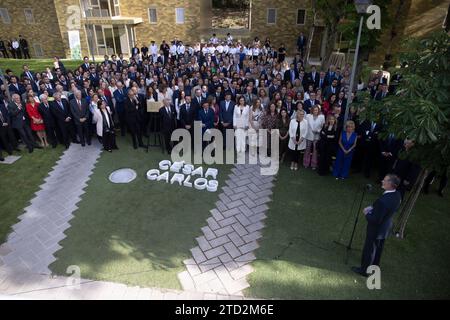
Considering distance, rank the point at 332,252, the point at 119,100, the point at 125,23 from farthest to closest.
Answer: the point at 125,23 → the point at 119,100 → the point at 332,252

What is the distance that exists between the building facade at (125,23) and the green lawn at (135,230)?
58.2 ft

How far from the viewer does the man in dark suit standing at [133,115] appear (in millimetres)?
10672

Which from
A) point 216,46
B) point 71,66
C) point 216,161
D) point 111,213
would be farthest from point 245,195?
point 71,66

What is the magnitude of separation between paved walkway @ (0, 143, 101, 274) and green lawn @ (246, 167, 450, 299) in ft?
14.2

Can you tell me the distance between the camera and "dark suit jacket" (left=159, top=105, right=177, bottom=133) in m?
10.3

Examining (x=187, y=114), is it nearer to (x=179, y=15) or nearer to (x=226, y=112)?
(x=226, y=112)

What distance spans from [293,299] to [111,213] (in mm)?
4646

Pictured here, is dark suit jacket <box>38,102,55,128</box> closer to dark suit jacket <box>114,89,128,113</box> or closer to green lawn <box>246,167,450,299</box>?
dark suit jacket <box>114,89,128,113</box>

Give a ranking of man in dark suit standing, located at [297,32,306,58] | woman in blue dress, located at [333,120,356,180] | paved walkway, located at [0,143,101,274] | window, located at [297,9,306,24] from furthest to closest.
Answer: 1. window, located at [297,9,306,24]
2. man in dark suit standing, located at [297,32,306,58]
3. woman in blue dress, located at [333,120,356,180]
4. paved walkway, located at [0,143,101,274]

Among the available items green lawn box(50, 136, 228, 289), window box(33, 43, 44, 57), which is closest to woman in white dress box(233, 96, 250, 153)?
green lawn box(50, 136, 228, 289)

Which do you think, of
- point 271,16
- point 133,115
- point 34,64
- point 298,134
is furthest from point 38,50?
point 298,134

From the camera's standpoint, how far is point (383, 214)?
214 inches

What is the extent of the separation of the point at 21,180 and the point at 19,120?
2.26 m

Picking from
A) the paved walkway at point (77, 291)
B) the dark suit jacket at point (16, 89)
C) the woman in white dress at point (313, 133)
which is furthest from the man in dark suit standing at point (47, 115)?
the woman in white dress at point (313, 133)
